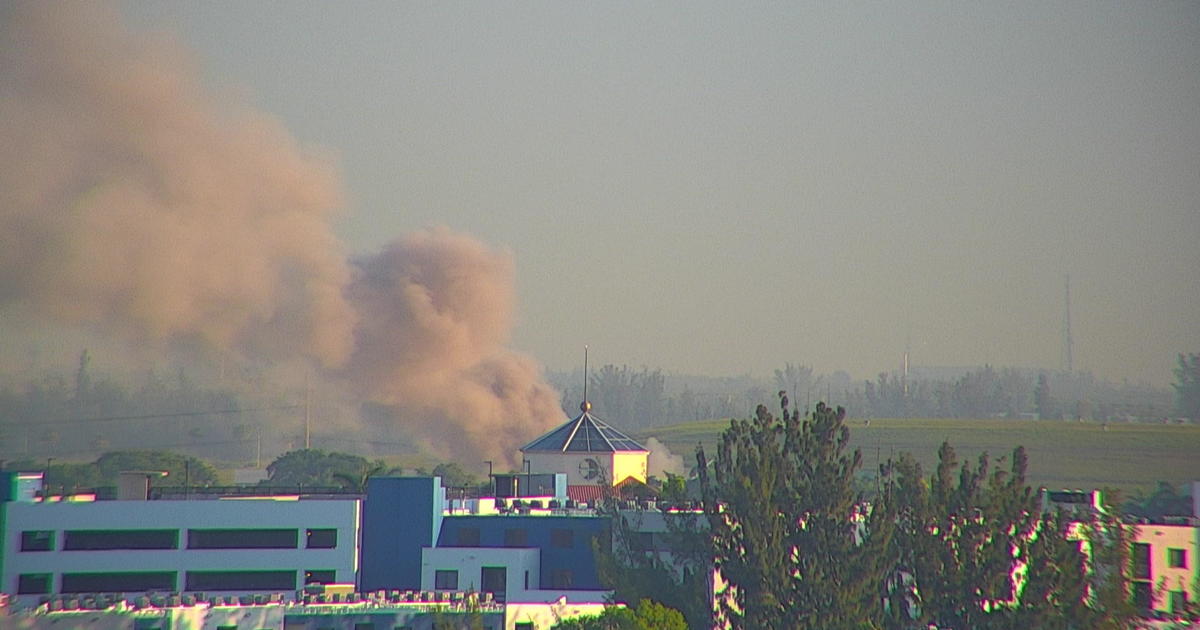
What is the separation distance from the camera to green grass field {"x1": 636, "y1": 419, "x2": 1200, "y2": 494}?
159 metres

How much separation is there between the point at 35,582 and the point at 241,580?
5.97m

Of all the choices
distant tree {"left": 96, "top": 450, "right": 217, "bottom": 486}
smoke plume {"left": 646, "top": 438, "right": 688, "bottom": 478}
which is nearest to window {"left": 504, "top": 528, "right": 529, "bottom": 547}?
smoke plume {"left": 646, "top": 438, "right": 688, "bottom": 478}

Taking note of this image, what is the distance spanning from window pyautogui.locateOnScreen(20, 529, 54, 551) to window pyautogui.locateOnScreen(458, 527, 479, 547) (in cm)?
1226

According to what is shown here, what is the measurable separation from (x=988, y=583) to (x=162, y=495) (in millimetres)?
31148

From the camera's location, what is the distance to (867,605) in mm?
40625

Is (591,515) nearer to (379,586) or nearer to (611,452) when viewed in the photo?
(379,586)

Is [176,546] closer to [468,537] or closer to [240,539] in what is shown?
[240,539]

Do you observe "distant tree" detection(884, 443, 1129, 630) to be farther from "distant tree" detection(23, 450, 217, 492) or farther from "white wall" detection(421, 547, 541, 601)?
"distant tree" detection(23, 450, 217, 492)

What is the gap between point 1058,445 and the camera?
173500 millimetres

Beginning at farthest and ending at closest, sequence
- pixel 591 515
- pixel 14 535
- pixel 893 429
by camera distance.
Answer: pixel 893 429 → pixel 591 515 → pixel 14 535

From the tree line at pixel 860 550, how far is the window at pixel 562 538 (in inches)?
300

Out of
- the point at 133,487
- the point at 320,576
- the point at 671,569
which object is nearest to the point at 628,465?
the point at 320,576

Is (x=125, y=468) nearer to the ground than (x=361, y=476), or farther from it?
nearer to the ground

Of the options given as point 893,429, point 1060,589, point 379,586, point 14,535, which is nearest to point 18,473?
point 14,535
